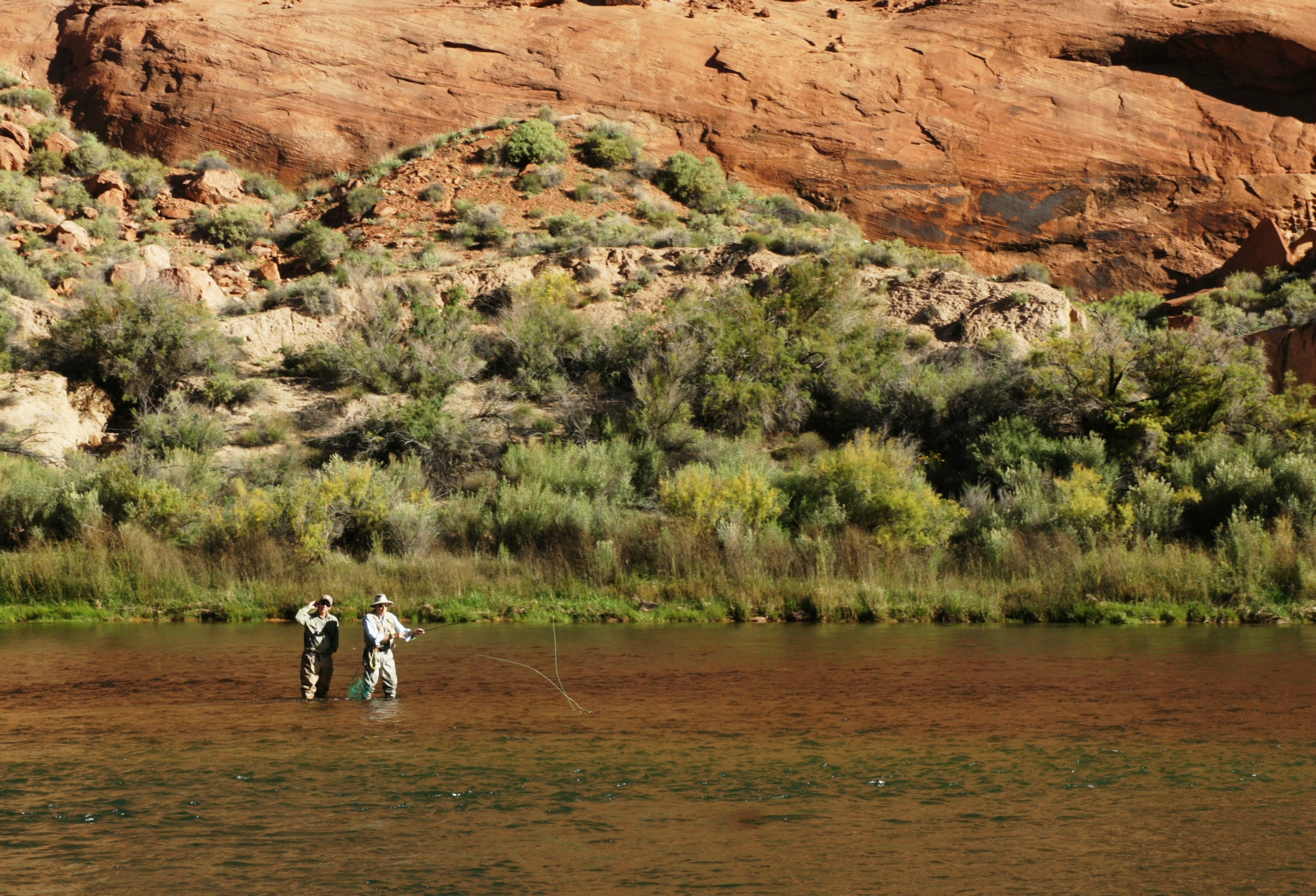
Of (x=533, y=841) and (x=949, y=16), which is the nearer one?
(x=533, y=841)

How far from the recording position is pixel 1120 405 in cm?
2606

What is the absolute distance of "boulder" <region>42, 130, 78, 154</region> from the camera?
4703cm

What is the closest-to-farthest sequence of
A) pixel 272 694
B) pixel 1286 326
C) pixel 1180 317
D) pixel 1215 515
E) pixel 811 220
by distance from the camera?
pixel 272 694, pixel 1215 515, pixel 1286 326, pixel 1180 317, pixel 811 220

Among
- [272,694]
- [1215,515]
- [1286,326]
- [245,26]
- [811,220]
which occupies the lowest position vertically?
[272,694]

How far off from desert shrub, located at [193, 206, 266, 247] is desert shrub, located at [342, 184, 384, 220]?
9.99 ft

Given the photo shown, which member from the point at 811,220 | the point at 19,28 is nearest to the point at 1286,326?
the point at 811,220

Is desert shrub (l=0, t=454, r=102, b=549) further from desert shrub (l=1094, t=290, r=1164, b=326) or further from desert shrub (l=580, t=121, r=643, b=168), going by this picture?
desert shrub (l=1094, t=290, r=1164, b=326)

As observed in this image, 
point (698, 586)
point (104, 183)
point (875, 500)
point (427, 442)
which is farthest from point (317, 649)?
point (104, 183)

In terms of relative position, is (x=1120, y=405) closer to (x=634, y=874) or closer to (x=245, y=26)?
(x=634, y=874)

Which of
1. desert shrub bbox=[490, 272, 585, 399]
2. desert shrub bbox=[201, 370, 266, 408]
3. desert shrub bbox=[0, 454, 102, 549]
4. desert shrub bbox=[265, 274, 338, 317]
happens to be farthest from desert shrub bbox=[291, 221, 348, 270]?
desert shrub bbox=[0, 454, 102, 549]

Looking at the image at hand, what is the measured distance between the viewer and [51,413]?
29.3 meters

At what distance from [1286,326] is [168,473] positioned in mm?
25699

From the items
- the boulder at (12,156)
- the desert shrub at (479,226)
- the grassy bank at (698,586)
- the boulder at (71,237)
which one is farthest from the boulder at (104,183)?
the grassy bank at (698,586)

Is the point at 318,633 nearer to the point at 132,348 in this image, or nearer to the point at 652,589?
the point at 652,589
